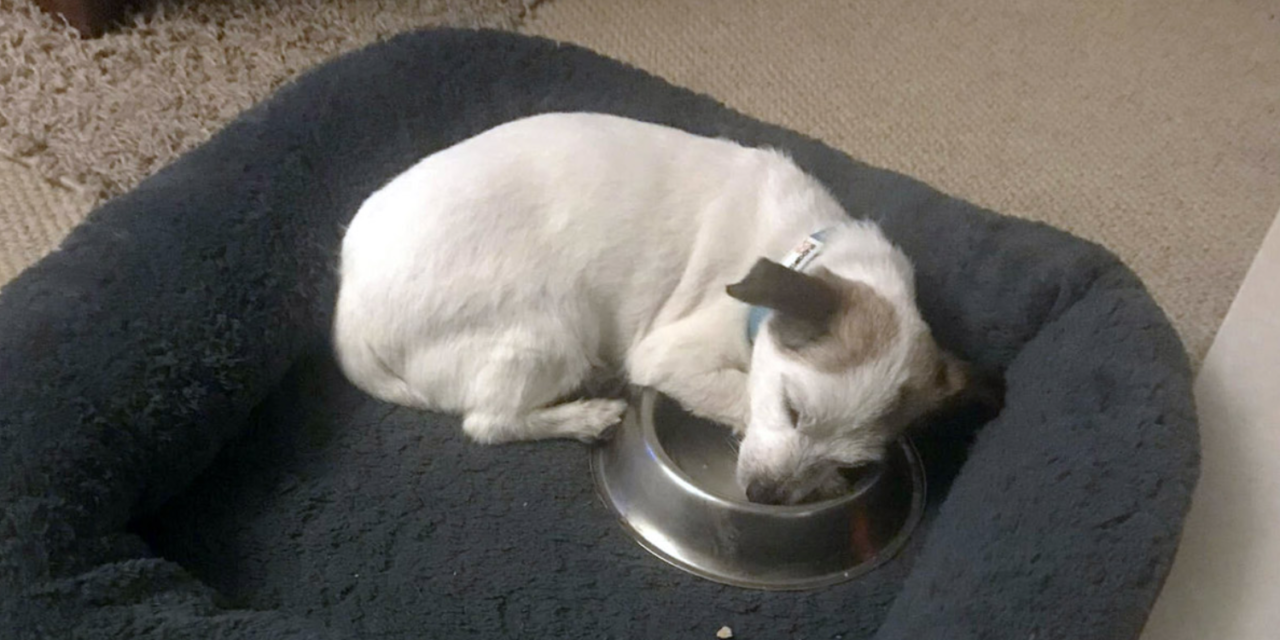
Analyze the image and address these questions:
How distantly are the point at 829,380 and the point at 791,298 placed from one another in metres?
0.16

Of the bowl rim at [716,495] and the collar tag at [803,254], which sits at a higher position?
the collar tag at [803,254]

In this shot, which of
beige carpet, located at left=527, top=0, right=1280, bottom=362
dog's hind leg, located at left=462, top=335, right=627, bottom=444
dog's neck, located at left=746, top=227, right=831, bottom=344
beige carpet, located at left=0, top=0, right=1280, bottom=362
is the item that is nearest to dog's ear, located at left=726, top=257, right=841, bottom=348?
dog's neck, located at left=746, top=227, right=831, bottom=344

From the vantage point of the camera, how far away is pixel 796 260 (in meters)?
1.99

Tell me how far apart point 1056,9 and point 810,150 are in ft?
6.29

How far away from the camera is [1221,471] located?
5.82 feet

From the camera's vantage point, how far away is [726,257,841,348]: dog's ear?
1.68 metres

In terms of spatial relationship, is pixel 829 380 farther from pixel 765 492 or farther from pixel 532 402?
pixel 532 402

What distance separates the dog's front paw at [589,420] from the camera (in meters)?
2.14

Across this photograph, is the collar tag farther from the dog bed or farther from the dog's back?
the dog bed

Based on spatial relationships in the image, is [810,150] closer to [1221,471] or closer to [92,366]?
[1221,471]

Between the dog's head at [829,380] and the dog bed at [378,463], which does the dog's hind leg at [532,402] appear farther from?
the dog's head at [829,380]

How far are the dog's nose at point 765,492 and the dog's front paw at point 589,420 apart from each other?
0.36 meters

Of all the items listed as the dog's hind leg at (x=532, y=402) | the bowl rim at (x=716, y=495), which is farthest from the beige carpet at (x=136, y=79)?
the bowl rim at (x=716, y=495)

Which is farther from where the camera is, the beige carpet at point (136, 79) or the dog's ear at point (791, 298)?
the beige carpet at point (136, 79)
